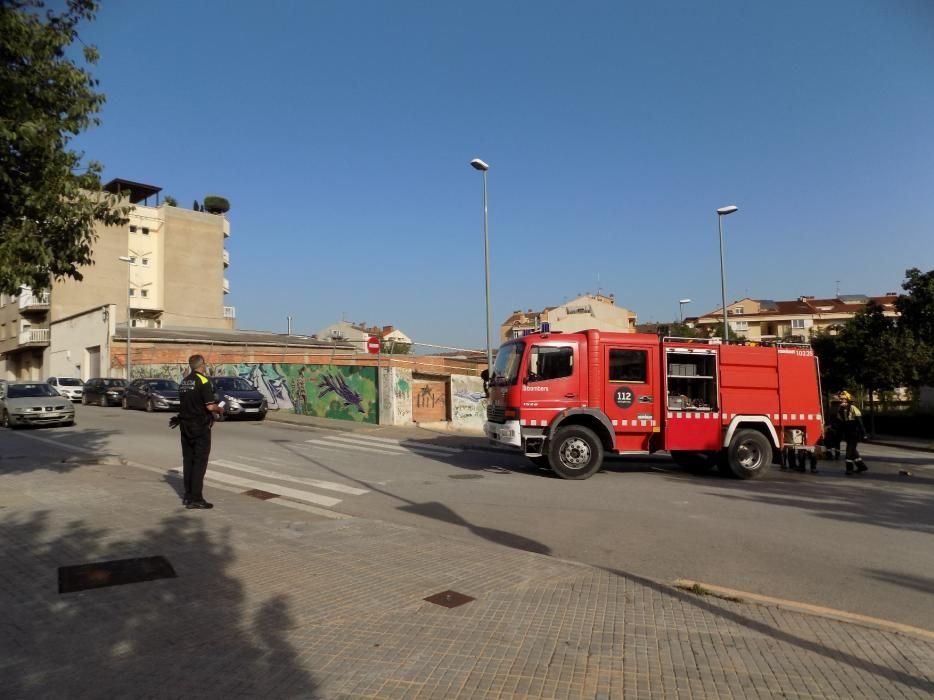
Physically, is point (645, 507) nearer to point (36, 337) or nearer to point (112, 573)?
point (112, 573)

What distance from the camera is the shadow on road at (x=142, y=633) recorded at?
11.2 ft

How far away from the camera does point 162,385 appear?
28.4m

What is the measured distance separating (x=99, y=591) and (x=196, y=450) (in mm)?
3358

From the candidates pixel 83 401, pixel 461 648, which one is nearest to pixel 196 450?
pixel 461 648

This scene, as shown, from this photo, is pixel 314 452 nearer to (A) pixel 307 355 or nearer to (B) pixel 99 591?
(B) pixel 99 591

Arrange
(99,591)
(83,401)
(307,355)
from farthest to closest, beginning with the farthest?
(83,401)
(307,355)
(99,591)

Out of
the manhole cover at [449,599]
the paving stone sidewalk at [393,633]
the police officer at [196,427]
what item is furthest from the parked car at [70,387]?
the manhole cover at [449,599]

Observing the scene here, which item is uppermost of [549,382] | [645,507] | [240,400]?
[549,382]

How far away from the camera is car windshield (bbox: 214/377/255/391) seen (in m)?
24.3

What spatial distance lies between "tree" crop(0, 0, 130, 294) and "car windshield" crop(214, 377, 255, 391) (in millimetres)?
16588

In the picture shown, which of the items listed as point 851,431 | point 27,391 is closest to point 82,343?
point 27,391

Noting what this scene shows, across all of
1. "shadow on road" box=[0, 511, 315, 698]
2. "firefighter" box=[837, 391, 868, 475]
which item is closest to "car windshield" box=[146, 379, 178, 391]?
"shadow on road" box=[0, 511, 315, 698]

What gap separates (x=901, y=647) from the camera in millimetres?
4168

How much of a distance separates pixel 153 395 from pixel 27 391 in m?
7.23
